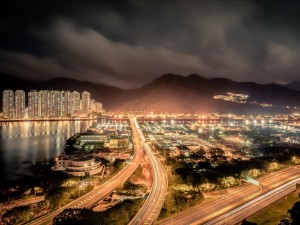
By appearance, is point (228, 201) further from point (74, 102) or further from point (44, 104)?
point (74, 102)

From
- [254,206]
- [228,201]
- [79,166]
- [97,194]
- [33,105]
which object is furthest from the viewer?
[33,105]

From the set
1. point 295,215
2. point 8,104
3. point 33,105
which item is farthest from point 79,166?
point 33,105

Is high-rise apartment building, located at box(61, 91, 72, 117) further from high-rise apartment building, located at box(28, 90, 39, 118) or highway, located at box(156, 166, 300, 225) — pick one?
highway, located at box(156, 166, 300, 225)

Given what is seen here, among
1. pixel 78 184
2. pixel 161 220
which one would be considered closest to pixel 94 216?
pixel 161 220

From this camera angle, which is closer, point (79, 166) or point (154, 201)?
point (154, 201)

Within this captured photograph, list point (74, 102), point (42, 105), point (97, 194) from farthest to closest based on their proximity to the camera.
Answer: point (74, 102), point (42, 105), point (97, 194)
